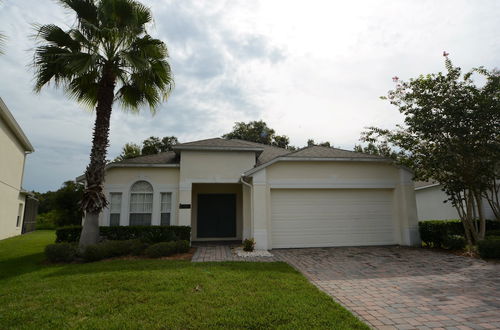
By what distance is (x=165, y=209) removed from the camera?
1322 centimetres

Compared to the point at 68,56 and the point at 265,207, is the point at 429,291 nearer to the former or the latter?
the point at 265,207

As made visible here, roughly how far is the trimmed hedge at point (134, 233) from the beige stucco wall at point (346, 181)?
3640 mm

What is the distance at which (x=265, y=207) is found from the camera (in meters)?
11.2

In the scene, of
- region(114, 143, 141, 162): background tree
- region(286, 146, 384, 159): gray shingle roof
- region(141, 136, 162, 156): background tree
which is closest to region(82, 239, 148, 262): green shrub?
region(286, 146, 384, 159): gray shingle roof

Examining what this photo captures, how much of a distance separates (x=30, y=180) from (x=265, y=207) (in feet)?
66.0

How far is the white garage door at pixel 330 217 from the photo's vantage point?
38.1ft

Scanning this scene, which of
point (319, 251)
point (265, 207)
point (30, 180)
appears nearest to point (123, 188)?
point (265, 207)

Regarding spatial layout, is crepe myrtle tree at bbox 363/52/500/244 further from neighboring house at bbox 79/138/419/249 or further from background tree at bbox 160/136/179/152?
background tree at bbox 160/136/179/152

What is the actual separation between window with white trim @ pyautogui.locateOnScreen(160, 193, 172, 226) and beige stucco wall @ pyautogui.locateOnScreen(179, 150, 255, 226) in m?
0.83

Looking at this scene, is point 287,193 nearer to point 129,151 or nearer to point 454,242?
point 454,242

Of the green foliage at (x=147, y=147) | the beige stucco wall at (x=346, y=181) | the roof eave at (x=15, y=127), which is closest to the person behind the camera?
the beige stucco wall at (x=346, y=181)

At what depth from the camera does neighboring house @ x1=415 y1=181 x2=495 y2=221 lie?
16703mm

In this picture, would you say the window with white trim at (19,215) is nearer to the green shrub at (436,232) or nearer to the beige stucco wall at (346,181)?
the beige stucco wall at (346,181)

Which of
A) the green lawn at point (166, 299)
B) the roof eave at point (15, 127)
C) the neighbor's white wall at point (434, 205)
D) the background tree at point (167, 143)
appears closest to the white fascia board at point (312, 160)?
the green lawn at point (166, 299)
